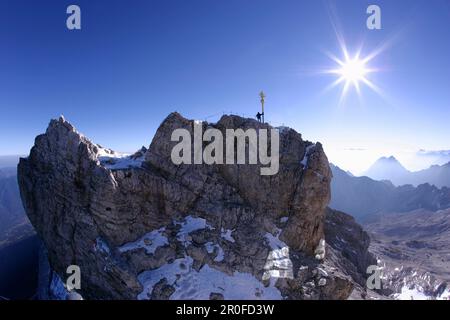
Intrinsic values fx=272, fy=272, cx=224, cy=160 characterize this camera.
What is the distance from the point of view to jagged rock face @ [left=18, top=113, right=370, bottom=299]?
39.5 meters

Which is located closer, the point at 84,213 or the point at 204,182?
the point at 84,213

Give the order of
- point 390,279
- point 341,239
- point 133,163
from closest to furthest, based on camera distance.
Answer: point 133,163 → point 341,239 → point 390,279

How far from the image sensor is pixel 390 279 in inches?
4894

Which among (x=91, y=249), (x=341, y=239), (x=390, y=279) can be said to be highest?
(x=91, y=249)

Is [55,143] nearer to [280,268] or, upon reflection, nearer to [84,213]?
[84,213]

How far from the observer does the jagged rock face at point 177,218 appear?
39469mm

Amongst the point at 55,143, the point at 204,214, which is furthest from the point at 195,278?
the point at 55,143

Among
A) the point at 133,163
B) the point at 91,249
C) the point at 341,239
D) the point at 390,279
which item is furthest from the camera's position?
the point at 390,279

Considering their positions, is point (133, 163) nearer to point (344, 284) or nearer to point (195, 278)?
point (195, 278)

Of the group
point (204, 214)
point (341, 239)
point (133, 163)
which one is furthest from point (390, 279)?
point (133, 163)

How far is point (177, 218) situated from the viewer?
47125 millimetres

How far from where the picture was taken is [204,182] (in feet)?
163

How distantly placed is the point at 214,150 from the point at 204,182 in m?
6.35
